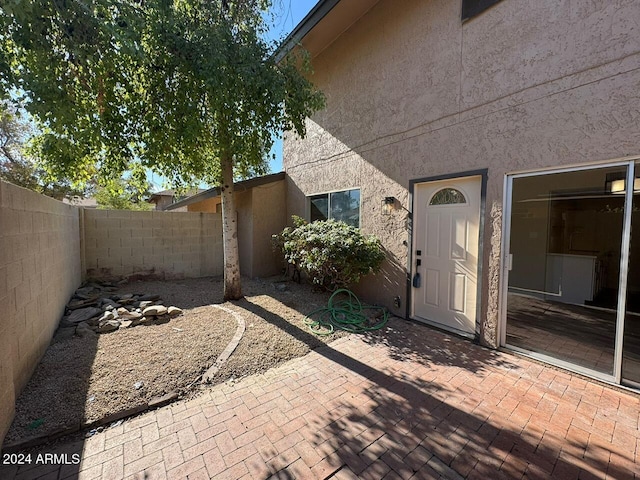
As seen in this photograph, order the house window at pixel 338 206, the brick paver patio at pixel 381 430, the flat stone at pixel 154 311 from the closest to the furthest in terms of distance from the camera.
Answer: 1. the brick paver patio at pixel 381 430
2. the flat stone at pixel 154 311
3. the house window at pixel 338 206

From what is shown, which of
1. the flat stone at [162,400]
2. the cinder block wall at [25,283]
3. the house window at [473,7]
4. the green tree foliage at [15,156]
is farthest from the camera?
the green tree foliage at [15,156]

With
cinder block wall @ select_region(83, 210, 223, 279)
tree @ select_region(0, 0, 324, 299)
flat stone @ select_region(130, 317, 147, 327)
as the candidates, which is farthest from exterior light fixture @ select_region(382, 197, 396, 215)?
cinder block wall @ select_region(83, 210, 223, 279)

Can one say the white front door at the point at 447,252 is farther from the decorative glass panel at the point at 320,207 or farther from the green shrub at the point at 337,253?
the decorative glass panel at the point at 320,207

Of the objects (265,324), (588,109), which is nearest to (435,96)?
(588,109)

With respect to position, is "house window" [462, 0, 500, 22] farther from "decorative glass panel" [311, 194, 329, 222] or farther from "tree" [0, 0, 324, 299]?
"decorative glass panel" [311, 194, 329, 222]

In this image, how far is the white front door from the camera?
426 centimetres

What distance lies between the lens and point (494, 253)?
3.88m

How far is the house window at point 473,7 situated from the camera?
3885mm

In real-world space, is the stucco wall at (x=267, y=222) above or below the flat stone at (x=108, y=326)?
above

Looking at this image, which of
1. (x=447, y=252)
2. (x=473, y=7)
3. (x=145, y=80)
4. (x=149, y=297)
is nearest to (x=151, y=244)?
(x=149, y=297)

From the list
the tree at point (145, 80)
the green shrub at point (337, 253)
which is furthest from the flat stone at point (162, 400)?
the tree at point (145, 80)

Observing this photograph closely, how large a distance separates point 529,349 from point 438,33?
503 centimetres

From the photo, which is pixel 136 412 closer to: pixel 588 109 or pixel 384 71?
pixel 588 109

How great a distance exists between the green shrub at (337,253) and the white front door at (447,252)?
83cm
